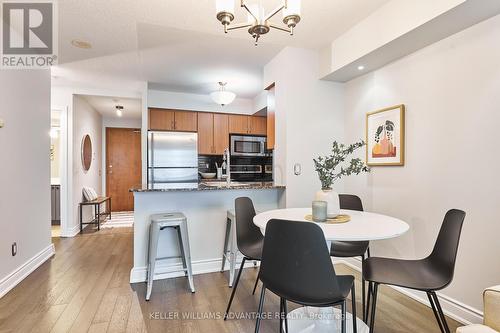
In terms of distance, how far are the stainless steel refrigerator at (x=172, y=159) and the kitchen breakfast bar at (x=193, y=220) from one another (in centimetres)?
138

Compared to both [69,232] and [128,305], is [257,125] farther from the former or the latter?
[128,305]

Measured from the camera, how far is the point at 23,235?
9.05 feet

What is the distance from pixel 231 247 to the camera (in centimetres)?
268

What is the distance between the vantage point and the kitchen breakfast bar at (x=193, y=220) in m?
2.66

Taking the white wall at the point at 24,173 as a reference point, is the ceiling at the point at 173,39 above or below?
above

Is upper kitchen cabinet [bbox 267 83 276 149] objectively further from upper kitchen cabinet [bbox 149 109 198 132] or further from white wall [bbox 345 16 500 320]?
upper kitchen cabinet [bbox 149 109 198 132]

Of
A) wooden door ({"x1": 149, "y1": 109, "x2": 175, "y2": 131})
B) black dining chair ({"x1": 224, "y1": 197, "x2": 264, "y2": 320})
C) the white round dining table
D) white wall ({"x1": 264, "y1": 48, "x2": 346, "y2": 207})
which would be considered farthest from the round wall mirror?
the white round dining table

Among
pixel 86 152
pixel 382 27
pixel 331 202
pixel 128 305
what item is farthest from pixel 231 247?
pixel 86 152

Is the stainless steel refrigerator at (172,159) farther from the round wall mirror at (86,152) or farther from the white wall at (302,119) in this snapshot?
the white wall at (302,119)

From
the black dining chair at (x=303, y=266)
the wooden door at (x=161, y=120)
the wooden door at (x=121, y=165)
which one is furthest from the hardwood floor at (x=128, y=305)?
the wooden door at (x=121, y=165)

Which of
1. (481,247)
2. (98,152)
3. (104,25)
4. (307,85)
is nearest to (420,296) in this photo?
(481,247)

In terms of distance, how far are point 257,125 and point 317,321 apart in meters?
4.05

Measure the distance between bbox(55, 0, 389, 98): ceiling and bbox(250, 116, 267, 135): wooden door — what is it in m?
1.23

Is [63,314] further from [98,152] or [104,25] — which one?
[98,152]
